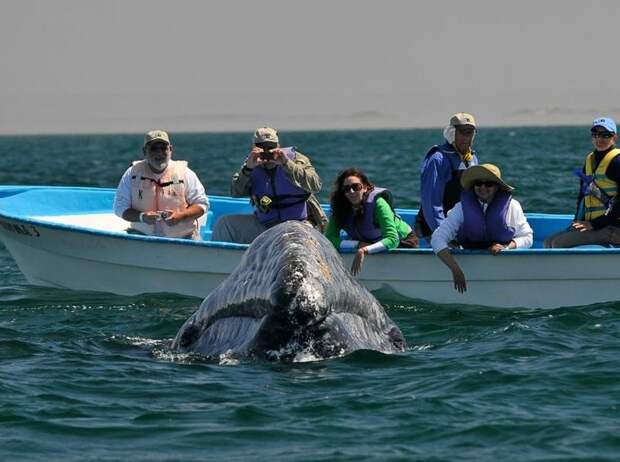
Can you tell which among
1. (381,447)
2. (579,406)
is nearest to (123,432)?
(381,447)

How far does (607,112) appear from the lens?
16775 centimetres

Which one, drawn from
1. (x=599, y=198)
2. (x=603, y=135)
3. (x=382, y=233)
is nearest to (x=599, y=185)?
(x=599, y=198)

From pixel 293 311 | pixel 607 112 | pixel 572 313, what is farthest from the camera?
pixel 607 112

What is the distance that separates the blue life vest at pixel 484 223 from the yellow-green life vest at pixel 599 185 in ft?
3.44

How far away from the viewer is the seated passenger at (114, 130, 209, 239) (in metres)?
12.5

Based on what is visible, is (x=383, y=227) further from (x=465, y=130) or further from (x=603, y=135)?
(x=603, y=135)

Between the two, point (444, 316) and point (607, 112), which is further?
point (607, 112)

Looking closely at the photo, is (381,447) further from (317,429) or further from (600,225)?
(600,225)

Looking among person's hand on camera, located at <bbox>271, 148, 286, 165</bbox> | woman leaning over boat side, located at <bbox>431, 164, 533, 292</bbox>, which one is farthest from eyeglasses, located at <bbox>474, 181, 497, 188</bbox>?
person's hand on camera, located at <bbox>271, 148, 286, 165</bbox>

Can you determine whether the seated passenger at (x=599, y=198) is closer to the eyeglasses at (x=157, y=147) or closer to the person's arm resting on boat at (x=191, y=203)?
the person's arm resting on boat at (x=191, y=203)

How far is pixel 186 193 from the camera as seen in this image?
12641 mm

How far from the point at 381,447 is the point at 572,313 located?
4.89 m

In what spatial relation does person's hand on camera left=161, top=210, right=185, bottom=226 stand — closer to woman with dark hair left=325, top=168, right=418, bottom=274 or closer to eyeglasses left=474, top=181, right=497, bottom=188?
woman with dark hair left=325, top=168, right=418, bottom=274

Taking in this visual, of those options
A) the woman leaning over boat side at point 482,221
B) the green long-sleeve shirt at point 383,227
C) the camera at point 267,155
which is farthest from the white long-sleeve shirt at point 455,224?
the camera at point 267,155
